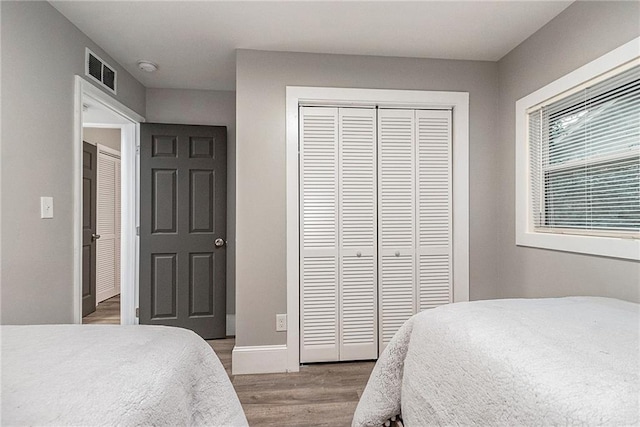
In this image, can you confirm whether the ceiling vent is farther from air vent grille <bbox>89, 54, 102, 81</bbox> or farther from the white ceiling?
the white ceiling

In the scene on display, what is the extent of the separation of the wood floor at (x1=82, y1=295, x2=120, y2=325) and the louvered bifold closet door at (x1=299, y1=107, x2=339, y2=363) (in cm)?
245

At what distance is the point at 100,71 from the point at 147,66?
16.0 inches

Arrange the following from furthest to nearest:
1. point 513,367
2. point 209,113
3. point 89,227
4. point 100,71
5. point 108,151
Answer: point 108,151, point 89,227, point 209,113, point 100,71, point 513,367

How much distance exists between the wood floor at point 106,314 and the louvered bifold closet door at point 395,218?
300 centimetres

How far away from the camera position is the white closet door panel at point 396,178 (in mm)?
2705

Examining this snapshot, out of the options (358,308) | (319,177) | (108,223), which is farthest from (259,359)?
(108,223)

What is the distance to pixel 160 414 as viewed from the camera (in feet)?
2.77

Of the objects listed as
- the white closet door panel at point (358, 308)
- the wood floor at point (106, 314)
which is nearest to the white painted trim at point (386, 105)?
the white closet door panel at point (358, 308)

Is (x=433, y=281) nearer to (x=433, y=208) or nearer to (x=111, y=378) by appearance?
(x=433, y=208)

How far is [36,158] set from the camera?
6.07 feet

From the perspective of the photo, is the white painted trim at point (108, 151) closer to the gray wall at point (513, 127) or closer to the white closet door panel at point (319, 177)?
the white closet door panel at point (319, 177)

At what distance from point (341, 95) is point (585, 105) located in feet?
5.04

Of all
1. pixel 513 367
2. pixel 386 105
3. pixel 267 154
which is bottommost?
pixel 513 367

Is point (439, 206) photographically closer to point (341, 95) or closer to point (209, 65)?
point (341, 95)
